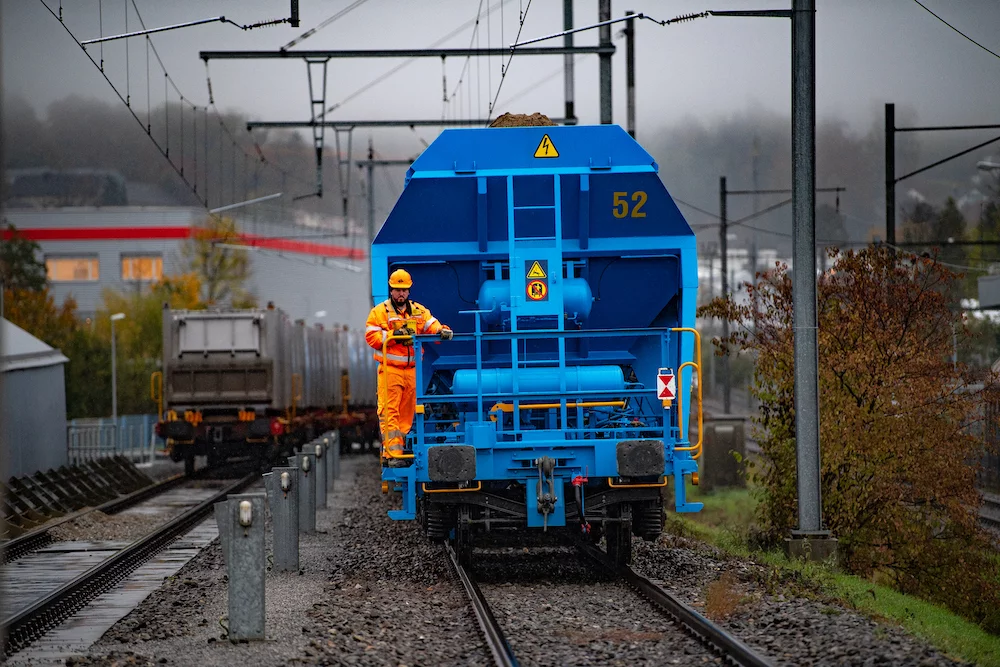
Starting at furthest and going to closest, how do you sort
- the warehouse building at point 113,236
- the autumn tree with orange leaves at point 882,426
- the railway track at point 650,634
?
1. the warehouse building at point 113,236
2. the autumn tree with orange leaves at point 882,426
3. the railway track at point 650,634

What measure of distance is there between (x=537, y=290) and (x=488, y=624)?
11.8 feet

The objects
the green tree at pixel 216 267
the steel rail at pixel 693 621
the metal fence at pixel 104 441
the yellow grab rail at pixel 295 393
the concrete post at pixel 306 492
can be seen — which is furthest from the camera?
the green tree at pixel 216 267

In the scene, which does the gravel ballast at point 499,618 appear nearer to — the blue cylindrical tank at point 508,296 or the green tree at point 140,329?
the blue cylindrical tank at point 508,296

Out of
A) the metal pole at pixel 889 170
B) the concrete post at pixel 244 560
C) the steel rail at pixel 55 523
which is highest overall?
the metal pole at pixel 889 170

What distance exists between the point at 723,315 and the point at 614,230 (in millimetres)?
4980

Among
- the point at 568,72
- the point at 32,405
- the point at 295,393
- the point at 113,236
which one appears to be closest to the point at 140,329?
the point at 113,236

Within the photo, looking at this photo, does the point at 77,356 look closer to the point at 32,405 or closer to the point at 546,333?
the point at 32,405

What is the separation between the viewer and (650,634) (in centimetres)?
865

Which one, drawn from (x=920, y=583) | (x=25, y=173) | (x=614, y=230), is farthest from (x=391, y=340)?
(x=25, y=173)

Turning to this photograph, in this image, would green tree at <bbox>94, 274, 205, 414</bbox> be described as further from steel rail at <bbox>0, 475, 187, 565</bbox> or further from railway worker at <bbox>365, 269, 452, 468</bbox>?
railway worker at <bbox>365, 269, 452, 468</bbox>

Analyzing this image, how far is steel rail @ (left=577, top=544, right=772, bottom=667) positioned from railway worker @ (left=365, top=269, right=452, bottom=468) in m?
2.18

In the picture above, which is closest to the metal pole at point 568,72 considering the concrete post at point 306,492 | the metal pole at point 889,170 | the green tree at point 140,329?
the metal pole at point 889,170

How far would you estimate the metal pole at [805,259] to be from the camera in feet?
42.3

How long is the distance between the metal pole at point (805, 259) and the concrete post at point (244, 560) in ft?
20.7
